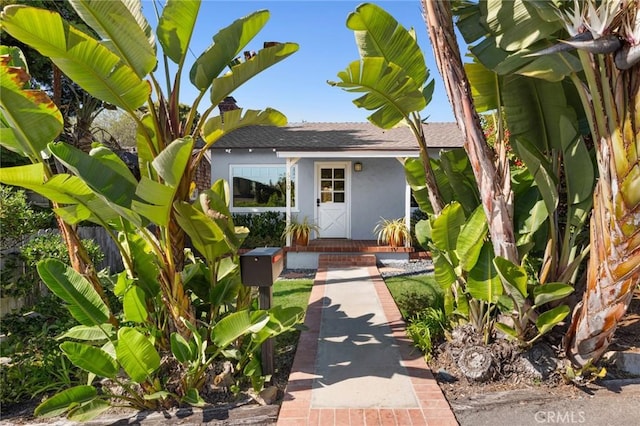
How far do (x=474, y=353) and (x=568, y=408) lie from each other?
0.88m

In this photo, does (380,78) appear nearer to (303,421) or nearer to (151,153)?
(151,153)

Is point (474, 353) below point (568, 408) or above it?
above

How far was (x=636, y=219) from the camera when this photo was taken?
10.1 ft

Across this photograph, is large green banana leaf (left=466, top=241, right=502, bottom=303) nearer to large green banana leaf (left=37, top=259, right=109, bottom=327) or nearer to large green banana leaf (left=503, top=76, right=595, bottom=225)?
large green banana leaf (left=503, top=76, right=595, bottom=225)

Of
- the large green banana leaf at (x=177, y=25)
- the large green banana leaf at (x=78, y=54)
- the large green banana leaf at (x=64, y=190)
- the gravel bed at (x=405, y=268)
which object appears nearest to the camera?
the large green banana leaf at (x=78, y=54)

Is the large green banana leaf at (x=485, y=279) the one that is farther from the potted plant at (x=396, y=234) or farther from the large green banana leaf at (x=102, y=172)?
the potted plant at (x=396, y=234)

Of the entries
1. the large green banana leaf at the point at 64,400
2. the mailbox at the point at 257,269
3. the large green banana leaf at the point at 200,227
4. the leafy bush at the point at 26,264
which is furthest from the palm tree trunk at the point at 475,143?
the leafy bush at the point at 26,264

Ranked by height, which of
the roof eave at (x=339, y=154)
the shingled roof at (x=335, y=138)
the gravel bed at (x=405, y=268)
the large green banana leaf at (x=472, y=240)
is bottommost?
the gravel bed at (x=405, y=268)

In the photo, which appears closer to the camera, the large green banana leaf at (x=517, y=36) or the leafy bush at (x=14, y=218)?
the large green banana leaf at (x=517, y=36)

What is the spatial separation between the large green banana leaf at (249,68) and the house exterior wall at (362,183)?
29.5ft

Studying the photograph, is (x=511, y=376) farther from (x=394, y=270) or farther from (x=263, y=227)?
(x=263, y=227)

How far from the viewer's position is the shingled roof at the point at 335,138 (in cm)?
1155

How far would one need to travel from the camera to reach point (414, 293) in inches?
245

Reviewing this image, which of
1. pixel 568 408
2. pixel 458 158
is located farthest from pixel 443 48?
pixel 568 408
